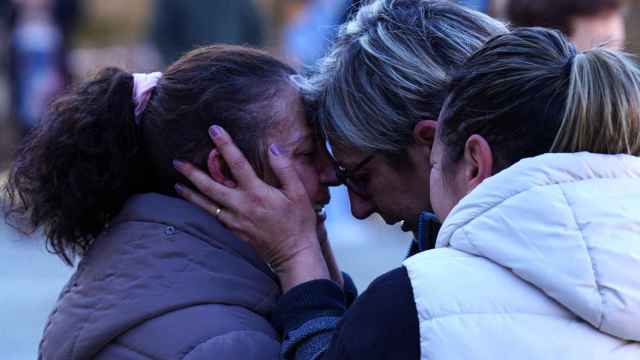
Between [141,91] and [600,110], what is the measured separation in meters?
0.99

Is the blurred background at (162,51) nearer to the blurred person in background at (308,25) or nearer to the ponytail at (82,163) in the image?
the blurred person in background at (308,25)

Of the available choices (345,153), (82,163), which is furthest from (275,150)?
(82,163)

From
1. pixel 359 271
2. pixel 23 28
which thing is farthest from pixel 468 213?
pixel 23 28

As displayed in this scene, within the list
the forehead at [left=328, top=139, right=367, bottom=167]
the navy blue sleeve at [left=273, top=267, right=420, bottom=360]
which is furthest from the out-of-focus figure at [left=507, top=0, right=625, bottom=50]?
the navy blue sleeve at [left=273, top=267, right=420, bottom=360]

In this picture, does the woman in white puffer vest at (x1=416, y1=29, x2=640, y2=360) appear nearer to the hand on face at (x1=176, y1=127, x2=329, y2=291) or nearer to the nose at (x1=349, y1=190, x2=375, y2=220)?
the hand on face at (x1=176, y1=127, x2=329, y2=291)

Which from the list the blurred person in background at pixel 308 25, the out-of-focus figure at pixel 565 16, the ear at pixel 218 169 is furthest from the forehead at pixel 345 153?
the blurred person in background at pixel 308 25

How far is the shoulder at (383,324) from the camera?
190cm

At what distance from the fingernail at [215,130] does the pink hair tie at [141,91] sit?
153 mm

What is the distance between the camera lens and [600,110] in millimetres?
1975

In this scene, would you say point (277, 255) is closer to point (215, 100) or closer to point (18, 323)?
point (215, 100)

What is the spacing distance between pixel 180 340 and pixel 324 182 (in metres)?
0.56

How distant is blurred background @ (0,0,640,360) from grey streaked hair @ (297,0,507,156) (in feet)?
4.38

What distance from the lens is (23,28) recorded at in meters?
9.77

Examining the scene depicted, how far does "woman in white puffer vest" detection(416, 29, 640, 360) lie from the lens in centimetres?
184
